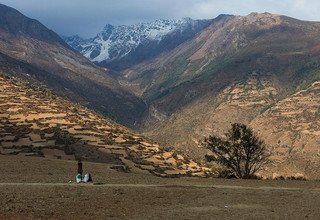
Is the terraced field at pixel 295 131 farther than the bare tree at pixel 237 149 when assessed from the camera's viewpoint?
Yes

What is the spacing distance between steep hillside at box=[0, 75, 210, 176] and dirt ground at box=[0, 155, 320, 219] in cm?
1881

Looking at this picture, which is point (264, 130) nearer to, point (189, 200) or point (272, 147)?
point (272, 147)

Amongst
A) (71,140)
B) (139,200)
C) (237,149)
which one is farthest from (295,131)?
(139,200)

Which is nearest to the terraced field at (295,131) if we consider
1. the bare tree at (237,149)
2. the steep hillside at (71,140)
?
the steep hillside at (71,140)

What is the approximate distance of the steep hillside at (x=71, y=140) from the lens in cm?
6244

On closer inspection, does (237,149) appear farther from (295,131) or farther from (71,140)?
(295,131)

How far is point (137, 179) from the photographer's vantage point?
Answer: 136 ft

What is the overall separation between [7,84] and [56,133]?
109 feet

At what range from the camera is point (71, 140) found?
6769cm

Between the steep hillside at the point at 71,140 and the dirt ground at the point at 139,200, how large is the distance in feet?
61.7

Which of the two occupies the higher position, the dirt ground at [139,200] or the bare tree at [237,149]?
the bare tree at [237,149]

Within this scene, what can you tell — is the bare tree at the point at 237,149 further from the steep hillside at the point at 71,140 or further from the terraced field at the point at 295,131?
the terraced field at the point at 295,131

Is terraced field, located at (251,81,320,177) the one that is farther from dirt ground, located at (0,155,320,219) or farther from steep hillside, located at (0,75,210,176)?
dirt ground, located at (0,155,320,219)

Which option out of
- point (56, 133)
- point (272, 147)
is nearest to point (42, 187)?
point (56, 133)
